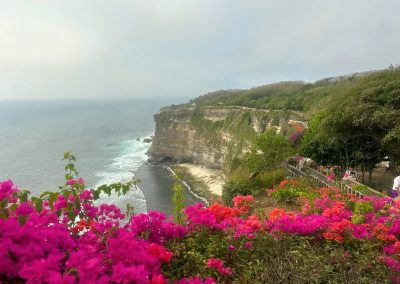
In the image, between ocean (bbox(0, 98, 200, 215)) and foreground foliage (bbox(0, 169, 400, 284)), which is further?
ocean (bbox(0, 98, 200, 215))

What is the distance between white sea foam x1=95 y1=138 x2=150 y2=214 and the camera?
38.3m

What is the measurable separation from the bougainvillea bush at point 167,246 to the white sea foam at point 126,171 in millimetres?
29776

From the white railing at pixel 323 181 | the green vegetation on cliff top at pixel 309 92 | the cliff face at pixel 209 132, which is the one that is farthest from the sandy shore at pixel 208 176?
the white railing at pixel 323 181

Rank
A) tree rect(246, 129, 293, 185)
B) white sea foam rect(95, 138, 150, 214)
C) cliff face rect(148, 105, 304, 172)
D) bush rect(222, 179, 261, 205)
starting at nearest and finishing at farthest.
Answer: bush rect(222, 179, 261, 205)
tree rect(246, 129, 293, 185)
white sea foam rect(95, 138, 150, 214)
cliff face rect(148, 105, 304, 172)

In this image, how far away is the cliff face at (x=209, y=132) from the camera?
48.3 m

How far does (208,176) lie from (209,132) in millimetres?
12685

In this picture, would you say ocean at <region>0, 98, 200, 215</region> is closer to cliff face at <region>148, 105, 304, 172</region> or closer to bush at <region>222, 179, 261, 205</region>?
cliff face at <region>148, 105, 304, 172</region>

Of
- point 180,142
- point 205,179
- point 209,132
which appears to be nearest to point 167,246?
point 205,179

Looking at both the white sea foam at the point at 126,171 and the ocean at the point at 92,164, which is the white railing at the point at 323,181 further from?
the white sea foam at the point at 126,171

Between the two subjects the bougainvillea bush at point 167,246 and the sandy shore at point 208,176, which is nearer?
the bougainvillea bush at point 167,246

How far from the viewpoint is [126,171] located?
5547 centimetres

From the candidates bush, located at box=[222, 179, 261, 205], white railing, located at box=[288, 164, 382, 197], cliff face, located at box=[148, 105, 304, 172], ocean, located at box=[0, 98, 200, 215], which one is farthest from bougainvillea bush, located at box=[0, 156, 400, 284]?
cliff face, located at box=[148, 105, 304, 172]

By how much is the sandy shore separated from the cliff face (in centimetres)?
156

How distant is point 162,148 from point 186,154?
6056mm
